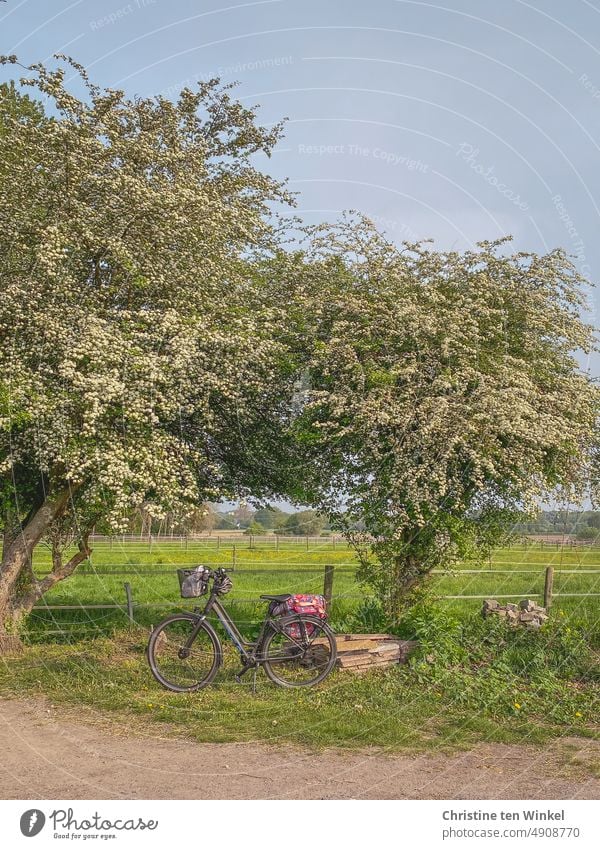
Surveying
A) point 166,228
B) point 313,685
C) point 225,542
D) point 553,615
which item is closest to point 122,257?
point 166,228

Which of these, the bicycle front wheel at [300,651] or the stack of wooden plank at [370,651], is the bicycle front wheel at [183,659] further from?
the stack of wooden plank at [370,651]

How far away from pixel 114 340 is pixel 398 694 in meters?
7.53

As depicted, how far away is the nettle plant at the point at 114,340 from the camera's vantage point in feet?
43.2

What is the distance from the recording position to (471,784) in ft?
25.5

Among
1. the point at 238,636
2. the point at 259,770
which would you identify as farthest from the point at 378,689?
the point at 259,770

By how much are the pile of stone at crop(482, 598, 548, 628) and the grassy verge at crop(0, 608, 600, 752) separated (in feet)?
1.17

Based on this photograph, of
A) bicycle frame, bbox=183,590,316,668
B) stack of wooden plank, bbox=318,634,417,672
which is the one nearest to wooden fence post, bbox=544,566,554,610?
stack of wooden plank, bbox=318,634,417,672

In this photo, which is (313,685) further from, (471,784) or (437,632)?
(471,784)

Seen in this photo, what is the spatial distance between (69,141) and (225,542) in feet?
125

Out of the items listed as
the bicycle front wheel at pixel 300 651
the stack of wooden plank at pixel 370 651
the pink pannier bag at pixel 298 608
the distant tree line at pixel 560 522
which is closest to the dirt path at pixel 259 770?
the bicycle front wheel at pixel 300 651

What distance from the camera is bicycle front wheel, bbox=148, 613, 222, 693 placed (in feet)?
37.0

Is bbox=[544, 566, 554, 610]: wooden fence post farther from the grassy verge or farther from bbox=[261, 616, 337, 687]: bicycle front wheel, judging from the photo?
bbox=[261, 616, 337, 687]: bicycle front wheel

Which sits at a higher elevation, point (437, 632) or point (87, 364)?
point (87, 364)

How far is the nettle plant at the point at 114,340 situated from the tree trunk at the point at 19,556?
0.03 meters
